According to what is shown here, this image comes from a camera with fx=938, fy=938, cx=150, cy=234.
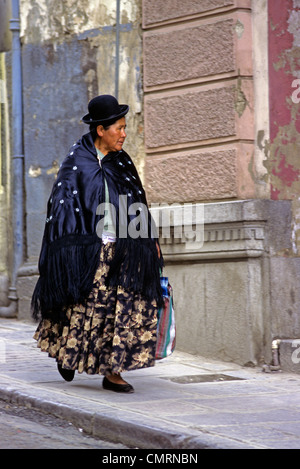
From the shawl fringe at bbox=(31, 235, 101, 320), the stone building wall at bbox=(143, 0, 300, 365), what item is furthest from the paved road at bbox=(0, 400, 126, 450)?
the stone building wall at bbox=(143, 0, 300, 365)

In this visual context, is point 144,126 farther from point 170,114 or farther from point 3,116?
point 3,116

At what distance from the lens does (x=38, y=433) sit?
521 cm

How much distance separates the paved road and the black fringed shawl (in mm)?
837

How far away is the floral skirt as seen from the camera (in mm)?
6195

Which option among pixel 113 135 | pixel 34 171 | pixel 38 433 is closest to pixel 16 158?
pixel 34 171

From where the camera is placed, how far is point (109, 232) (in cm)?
632

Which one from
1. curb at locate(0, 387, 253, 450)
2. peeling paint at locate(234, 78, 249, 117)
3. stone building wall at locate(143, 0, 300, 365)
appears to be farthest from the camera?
peeling paint at locate(234, 78, 249, 117)

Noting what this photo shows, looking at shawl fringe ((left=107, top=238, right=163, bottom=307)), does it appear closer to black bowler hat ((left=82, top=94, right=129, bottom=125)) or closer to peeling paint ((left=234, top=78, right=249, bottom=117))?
black bowler hat ((left=82, top=94, right=129, bottom=125))

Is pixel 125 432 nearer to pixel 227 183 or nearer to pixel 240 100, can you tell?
pixel 227 183

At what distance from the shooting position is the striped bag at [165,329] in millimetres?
6414

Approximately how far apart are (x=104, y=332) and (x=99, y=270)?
1.35 ft

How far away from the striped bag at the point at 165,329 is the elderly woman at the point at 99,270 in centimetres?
9

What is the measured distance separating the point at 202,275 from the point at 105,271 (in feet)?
6.42
